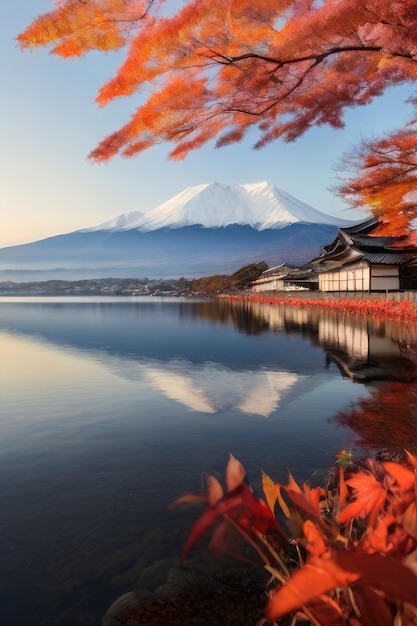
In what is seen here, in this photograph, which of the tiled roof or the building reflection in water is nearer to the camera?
the building reflection in water

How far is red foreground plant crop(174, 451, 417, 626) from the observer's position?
3.12ft

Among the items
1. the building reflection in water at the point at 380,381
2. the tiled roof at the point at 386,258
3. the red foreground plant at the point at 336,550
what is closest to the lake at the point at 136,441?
the building reflection in water at the point at 380,381

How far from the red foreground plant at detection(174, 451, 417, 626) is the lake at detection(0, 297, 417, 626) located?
1990 mm

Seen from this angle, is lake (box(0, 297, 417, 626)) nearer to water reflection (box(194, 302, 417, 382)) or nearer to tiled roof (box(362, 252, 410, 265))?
water reflection (box(194, 302, 417, 382))

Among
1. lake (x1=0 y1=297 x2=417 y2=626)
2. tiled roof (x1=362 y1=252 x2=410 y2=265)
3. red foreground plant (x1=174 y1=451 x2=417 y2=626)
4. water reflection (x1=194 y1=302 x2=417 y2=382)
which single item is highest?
tiled roof (x1=362 y1=252 x2=410 y2=265)

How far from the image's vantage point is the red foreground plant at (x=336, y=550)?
3.12ft

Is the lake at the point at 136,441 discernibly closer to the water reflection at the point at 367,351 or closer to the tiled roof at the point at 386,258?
the water reflection at the point at 367,351

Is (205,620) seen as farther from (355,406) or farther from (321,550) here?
(355,406)

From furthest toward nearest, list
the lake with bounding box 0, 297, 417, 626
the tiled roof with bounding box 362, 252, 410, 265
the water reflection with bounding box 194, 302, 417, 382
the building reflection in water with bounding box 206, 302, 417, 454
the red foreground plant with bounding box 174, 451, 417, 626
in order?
the tiled roof with bounding box 362, 252, 410, 265, the water reflection with bounding box 194, 302, 417, 382, the building reflection in water with bounding box 206, 302, 417, 454, the lake with bounding box 0, 297, 417, 626, the red foreground plant with bounding box 174, 451, 417, 626

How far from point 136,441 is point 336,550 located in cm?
532

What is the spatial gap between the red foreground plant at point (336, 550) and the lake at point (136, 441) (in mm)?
1990

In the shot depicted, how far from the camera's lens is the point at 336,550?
1479 mm

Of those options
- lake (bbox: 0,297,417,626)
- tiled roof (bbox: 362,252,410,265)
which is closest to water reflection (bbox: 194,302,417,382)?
lake (bbox: 0,297,417,626)

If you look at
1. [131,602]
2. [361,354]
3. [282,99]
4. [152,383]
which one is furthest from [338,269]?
[131,602]
